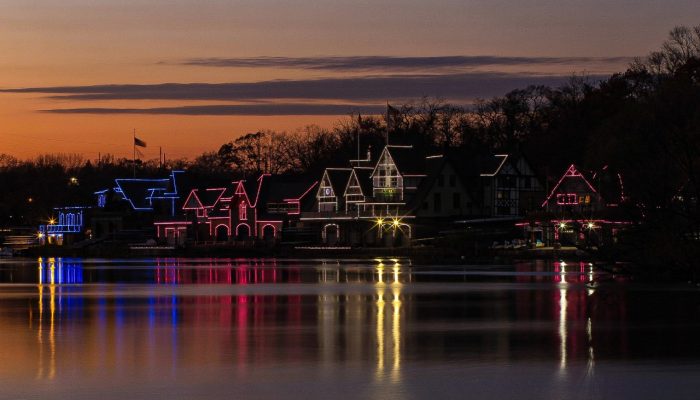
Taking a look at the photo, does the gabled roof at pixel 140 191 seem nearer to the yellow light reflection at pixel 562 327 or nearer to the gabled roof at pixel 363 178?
the gabled roof at pixel 363 178

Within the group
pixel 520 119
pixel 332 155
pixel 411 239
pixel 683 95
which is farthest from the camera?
pixel 332 155

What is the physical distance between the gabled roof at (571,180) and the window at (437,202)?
9337 mm

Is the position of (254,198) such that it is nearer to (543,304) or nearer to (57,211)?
(57,211)

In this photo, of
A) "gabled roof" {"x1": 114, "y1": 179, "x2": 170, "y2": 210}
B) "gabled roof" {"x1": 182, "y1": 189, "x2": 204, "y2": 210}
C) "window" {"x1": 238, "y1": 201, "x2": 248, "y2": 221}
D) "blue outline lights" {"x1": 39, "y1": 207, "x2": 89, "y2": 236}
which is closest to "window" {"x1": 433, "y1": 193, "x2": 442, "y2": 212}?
"window" {"x1": 238, "y1": 201, "x2": 248, "y2": 221}

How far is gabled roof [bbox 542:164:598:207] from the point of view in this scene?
9881 cm

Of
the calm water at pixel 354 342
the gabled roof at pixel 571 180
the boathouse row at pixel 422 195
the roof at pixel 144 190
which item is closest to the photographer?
the calm water at pixel 354 342

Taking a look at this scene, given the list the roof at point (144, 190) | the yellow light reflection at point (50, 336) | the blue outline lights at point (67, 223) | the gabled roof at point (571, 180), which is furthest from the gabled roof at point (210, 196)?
the yellow light reflection at point (50, 336)

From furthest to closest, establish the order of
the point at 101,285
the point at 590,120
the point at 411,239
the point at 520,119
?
the point at 520,119
the point at 590,120
the point at 411,239
the point at 101,285

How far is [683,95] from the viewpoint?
69.4 m

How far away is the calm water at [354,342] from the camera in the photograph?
20859 millimetres

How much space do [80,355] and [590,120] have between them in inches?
3675

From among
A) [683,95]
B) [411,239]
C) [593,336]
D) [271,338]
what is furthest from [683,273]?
[411,239]

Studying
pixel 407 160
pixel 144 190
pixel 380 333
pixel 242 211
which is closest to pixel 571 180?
pixel 407 160

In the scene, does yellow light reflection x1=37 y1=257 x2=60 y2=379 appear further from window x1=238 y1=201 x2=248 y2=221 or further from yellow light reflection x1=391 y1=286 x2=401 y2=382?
window x1=238 y1=201 x2=248 y2=221
